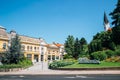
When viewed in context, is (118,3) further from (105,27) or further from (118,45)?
(105,27)

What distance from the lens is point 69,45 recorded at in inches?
3140

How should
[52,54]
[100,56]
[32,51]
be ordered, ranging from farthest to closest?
[52,54]
[32,51]
[100,56]

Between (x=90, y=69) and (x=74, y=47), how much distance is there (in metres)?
49.9

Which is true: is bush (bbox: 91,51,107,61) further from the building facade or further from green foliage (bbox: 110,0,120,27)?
the building facade

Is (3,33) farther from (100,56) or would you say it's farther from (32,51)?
(100,56)

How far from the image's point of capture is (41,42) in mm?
77938

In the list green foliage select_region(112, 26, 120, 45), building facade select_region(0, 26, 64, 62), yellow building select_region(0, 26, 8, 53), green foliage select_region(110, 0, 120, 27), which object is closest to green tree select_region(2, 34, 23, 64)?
yellow building select_region(0, 26, 8, 53)

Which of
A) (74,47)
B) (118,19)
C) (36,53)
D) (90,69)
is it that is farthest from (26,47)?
(90,69)

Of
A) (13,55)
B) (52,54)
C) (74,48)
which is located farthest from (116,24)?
(52,54)

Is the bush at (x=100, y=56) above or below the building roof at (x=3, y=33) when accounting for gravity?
below

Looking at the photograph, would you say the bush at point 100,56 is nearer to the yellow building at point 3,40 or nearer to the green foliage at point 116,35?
the green foliage at point 116,35

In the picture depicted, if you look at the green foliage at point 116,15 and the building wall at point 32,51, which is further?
the building wall at point 32,51

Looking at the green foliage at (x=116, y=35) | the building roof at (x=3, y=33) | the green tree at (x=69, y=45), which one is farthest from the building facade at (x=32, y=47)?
the green foliage at (x=116, y=35)

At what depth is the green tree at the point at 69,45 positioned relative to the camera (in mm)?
78075
